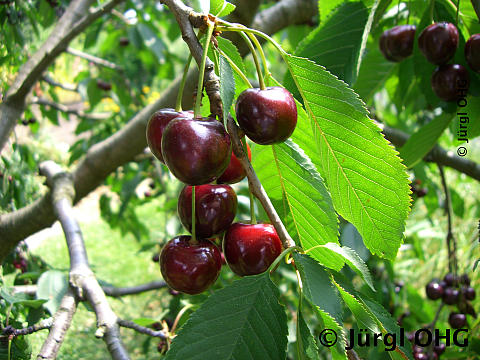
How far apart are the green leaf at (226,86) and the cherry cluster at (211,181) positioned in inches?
1.4

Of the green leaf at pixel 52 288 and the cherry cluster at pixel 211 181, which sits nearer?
the cherry cluster at pixel 211 181

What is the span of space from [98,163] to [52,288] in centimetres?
58

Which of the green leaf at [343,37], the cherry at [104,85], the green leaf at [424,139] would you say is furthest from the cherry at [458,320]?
the cherry at [104,85]

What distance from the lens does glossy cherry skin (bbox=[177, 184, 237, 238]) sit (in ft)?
2.17

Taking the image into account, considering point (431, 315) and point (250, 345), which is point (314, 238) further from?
point (431, 315)

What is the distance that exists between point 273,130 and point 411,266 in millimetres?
4080

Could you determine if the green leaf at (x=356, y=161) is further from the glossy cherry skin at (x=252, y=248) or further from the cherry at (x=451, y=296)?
the cherry at (x=451, y=296)

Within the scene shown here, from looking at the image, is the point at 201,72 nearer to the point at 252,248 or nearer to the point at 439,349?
the point at 252,248

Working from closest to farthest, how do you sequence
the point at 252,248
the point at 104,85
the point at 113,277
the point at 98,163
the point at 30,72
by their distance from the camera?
the point at 252,248
the point at 30,72
the point at 98,163
the point at 104,85
the point at 113,277

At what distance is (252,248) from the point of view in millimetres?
635

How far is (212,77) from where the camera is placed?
0.62 metres

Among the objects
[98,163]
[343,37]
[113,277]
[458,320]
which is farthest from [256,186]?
[113,277]

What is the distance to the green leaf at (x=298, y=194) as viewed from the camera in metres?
0.69

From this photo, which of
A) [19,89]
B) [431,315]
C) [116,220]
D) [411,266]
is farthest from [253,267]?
[411,266]
